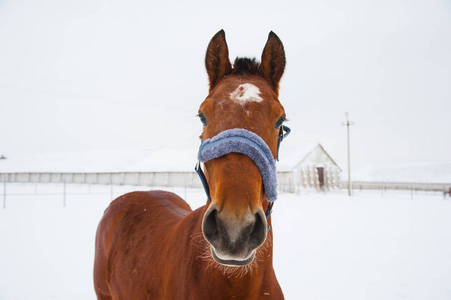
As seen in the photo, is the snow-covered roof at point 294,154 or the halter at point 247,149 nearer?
the halter at point 247,149

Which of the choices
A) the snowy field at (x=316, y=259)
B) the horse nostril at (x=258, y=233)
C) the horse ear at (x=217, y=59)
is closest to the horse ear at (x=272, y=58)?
the horse ear at (x=217, y=59)

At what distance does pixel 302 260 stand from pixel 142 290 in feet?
16.2

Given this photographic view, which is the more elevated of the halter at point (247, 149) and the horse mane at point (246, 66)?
the horse mane at point (246, 66)

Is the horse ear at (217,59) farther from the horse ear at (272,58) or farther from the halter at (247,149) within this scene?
the halter at (247,149)

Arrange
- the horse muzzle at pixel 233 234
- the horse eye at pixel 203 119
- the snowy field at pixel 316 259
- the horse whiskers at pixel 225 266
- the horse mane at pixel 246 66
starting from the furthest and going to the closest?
the snowy field at pixel 316 259 < the horse mane at pixel 246 66 < the horse eye at pixel 203 119 < the horse whiskers at pixel 225 266 < the horse muzzle at pixel 233 234

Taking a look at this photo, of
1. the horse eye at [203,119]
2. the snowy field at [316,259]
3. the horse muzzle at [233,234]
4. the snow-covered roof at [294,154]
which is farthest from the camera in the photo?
the snow-covered roof at [294,154]

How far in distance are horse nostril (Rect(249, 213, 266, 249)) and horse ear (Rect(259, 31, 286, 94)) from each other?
1.26 metres

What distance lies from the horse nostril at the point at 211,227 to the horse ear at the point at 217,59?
4.13 feet

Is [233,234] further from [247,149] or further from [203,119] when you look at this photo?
[203,119]

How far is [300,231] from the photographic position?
30.7ft

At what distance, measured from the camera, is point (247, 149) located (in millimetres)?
1540

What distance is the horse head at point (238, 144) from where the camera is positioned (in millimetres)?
1305

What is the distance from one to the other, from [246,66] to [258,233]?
1373 millimetres

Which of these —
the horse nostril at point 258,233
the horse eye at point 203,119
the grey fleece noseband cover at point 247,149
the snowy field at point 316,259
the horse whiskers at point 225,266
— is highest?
the horse eye at point 203,119
